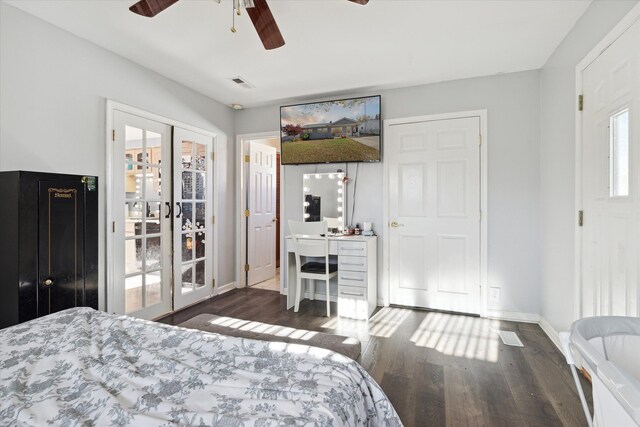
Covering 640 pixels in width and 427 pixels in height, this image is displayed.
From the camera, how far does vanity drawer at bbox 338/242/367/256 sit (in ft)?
10.7

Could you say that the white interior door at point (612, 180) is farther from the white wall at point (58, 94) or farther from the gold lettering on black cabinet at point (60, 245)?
the white wall at point (58, 94)

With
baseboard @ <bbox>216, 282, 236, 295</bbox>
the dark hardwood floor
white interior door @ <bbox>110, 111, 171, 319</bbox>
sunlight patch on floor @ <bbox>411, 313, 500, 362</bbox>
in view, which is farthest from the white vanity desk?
white interior door @ <bbox>110, 111, 171, 319</bbox>

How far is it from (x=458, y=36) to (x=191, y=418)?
9.97 feet

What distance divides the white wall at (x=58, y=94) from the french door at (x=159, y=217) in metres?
0.17

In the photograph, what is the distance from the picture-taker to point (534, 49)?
8.98 ft

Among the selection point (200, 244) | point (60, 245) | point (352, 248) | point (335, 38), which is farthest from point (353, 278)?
point (60, 245)

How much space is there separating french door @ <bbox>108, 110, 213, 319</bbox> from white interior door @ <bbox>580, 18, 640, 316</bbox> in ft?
12.2

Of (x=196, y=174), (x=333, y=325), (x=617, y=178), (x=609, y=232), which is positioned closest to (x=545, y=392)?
(x=609, y=232)

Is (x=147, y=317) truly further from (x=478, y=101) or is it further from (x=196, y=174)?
(x=478, y=101)

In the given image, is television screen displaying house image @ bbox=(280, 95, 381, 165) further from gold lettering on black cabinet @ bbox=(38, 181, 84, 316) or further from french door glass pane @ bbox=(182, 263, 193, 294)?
gold lettering on black cabinet @ bbox=(38, 181, 84, 316)

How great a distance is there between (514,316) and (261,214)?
138 inches

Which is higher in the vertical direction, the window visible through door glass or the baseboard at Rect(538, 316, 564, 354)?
the window visible through door glass

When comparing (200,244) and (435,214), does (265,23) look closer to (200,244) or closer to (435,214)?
(435,214)

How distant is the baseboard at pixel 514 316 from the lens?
3164 millimetres
